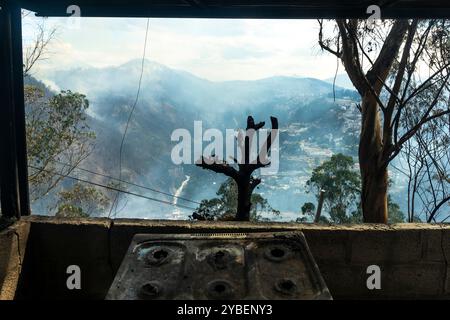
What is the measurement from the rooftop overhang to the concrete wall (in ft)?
5.76

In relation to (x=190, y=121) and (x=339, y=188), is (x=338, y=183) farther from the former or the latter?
(x=190, y=121)

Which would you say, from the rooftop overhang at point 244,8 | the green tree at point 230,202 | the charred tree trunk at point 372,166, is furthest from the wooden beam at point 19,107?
the green tree at point 230,202

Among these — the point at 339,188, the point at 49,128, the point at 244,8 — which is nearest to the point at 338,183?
the point at 339,188

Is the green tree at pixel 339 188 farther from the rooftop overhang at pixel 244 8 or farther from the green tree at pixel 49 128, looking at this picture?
the rooftop overhang at pixel 244 8

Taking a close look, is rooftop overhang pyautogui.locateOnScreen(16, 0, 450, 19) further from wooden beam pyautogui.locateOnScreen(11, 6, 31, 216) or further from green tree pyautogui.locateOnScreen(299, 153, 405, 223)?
green tree pyautogui.locateOnScreen(299, 153, 405, 223)

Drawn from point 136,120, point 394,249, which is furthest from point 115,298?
point 136,120

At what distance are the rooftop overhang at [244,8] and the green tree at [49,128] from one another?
38.7ft

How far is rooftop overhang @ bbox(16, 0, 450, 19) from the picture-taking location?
3.23m

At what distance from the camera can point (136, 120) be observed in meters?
36.4

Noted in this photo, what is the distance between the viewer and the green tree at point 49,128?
1451cm

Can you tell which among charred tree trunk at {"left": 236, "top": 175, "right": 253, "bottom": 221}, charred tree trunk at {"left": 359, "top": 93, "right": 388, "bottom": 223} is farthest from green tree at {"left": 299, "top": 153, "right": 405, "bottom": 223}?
charred tree trunk at {"left": 236, "top": 175, "right": 253, "bottom": 221}

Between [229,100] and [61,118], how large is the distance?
24.1 m
